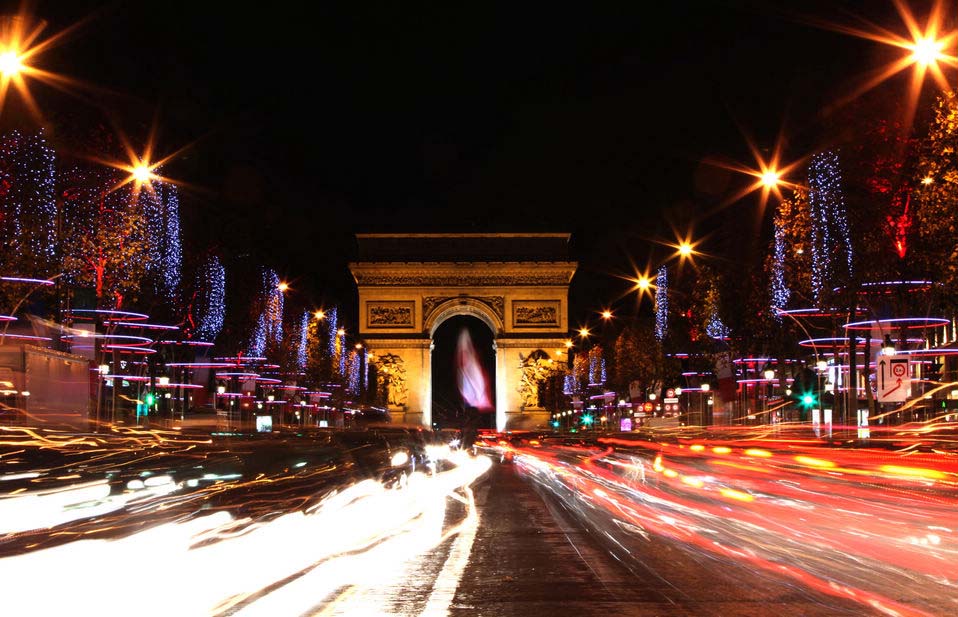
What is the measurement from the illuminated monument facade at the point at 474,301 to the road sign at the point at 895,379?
71191mm

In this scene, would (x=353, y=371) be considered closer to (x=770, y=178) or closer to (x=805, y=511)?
(x=770, y=178)

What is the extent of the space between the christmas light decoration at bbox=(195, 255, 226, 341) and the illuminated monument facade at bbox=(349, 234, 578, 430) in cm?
4422

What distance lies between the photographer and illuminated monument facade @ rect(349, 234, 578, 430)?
95812mm

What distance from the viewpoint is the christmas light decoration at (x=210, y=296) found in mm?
49281

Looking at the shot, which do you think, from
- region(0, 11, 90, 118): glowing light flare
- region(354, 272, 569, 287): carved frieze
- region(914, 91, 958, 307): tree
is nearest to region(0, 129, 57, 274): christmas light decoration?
region(0, 11, 90, 118): glowing light flare

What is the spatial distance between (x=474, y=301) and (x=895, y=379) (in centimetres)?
7283

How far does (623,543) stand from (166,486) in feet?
18.7

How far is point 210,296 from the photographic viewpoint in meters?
49.9

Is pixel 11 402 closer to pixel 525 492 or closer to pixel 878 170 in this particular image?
pixel 525 492

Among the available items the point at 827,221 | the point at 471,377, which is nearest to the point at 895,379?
the point at 827,221

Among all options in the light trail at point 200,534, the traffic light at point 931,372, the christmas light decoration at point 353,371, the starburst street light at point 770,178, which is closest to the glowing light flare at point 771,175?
the starburst street light at point 770,178

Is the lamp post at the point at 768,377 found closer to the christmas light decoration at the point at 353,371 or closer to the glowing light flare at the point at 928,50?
the glowing light flare at the point at 928,50

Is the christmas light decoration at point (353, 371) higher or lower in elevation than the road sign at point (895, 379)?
higher

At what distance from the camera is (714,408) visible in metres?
62.3
